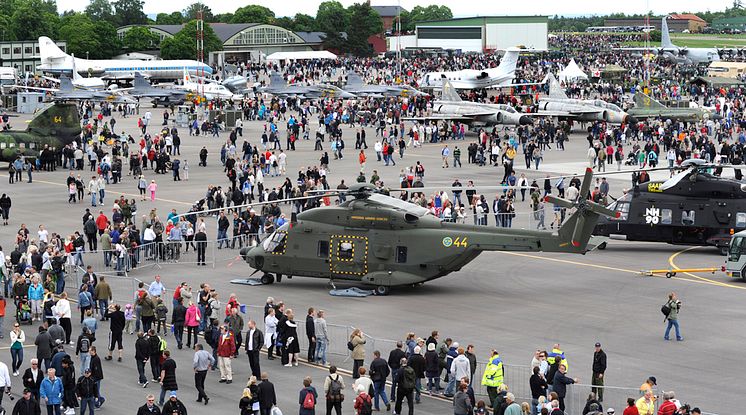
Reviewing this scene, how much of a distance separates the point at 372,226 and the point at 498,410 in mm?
11094

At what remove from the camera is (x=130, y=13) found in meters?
190

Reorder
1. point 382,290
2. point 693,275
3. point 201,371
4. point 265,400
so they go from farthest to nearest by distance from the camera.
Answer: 1. point 693,275
2. point 382,290
3. point 201,371
4. point 265,400

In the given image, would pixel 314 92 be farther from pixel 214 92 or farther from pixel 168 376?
pixel 168 376

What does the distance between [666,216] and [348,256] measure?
1039 cm

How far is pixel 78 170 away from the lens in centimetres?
5319

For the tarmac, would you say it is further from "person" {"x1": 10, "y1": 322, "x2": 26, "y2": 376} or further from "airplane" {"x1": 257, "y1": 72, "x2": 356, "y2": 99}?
"airplane" {"x1": 257, "y1": 72, "x2": 356, "y2": 99}

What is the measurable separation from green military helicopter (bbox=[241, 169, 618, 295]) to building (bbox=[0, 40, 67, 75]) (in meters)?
101

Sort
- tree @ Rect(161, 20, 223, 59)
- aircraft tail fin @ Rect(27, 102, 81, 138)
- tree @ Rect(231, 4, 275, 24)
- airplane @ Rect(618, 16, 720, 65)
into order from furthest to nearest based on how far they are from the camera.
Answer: tree @ Rect(231, 4, 275, 24)
tree @ Rect(161, 20, 223, 59)
airplane @ Rect(618, 16, 720, 65)
aircraft tail fin @ Rect(27, 102, 81, 138)

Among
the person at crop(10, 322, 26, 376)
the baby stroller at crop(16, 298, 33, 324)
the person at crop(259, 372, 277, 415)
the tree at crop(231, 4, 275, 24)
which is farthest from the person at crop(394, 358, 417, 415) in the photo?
the tree at crop(231, 4, 275, 24)

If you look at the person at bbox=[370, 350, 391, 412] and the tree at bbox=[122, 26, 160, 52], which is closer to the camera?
the person at bbox=[370, 350, 391, 412]

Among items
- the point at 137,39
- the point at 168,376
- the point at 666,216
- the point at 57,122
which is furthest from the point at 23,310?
the point at 137,39

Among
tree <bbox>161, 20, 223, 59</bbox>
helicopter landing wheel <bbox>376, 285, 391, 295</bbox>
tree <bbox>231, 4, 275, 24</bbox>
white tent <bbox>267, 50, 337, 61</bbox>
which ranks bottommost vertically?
helicopter landing wheel <bbox>376, 285, 391, 295</bbox>

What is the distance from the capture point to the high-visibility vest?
20172mm

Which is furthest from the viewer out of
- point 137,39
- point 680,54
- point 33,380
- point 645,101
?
point 137,39
